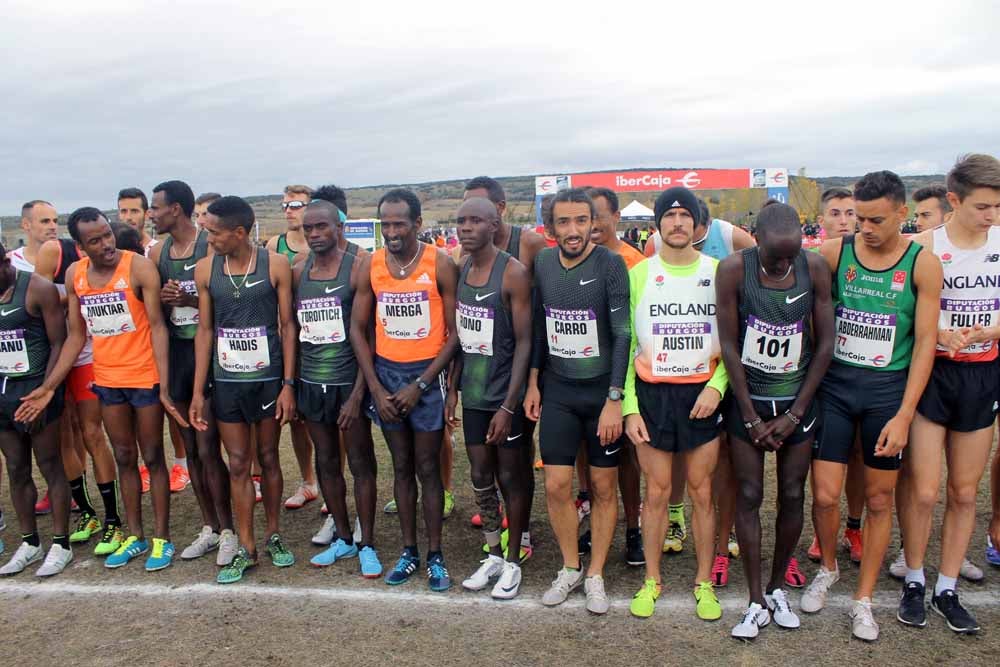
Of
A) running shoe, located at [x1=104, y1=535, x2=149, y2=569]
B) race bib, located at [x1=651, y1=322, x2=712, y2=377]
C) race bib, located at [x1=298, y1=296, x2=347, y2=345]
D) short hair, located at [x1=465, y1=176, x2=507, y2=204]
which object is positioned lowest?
running shoe, located at [x1=104, y1=535, x2=149, y2=569]

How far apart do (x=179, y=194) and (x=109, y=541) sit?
2.64 metres

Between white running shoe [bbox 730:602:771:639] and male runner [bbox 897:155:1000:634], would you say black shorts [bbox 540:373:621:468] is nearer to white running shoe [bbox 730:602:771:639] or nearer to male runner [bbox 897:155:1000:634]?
white running shoe [bbox 730:602:771:639]

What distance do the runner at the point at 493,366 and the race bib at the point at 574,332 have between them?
0.18 m

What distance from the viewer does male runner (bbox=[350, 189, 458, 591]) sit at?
450 cm

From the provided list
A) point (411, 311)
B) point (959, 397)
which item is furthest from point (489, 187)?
point (959, 397)

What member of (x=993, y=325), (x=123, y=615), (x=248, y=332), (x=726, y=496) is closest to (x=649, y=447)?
(x=726, y=496)

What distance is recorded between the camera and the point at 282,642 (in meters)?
3.89

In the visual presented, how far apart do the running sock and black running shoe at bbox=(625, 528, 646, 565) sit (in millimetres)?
4275

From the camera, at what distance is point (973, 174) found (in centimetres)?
389

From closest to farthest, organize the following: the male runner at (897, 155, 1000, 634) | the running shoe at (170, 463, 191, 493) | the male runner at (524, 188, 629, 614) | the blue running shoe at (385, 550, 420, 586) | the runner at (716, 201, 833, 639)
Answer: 1. the runner at (716, 201, 833, 639)
2. the male runner at (897, 155, 1000, 634)
3. the male runner at (524, 188, 629, 614)
4. the blue running shoe at (385, 550, 420, 586)
5. the running shoe at (170, 463, 191, 493)

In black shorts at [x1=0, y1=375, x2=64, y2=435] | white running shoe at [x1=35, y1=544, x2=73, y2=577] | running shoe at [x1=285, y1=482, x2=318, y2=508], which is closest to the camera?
white running shoe at [x1=35, y1=544, x2=73, y2=577]

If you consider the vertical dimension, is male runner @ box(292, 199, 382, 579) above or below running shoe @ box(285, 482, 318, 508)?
above

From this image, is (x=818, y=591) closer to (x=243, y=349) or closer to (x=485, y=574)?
(x=485, y=574)

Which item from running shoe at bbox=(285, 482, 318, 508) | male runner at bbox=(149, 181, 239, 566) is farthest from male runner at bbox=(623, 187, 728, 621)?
running shoe at bbox=(285, 482, 318, 508)
